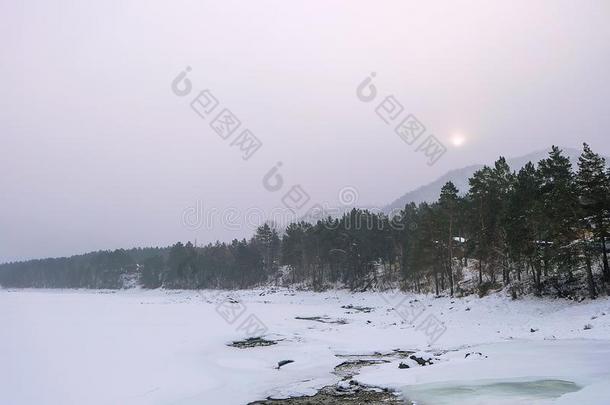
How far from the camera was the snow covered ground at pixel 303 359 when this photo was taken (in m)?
12.3

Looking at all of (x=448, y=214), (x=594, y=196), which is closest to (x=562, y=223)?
(x=594, y=196)

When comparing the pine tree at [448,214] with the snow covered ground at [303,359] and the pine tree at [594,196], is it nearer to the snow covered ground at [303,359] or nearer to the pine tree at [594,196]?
the snow covered ground at [303,359]

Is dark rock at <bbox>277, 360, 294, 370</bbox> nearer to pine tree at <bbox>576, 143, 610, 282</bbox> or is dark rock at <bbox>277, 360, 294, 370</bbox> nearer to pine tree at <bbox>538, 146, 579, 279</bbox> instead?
pine tree at <bbox>538, 146, 579, 279</bbox>

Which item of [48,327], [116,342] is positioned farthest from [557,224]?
[48,327]

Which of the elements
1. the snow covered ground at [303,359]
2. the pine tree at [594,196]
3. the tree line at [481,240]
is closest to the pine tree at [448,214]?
the tree line at [481,240]

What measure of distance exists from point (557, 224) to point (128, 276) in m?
157

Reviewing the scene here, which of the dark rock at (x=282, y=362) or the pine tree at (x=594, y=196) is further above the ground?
the pine tree at (x=594, y=196)

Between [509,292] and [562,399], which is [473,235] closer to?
[509,292]

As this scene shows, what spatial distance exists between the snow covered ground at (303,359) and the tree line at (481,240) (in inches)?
169

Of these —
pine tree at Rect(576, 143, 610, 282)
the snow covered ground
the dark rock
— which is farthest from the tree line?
the dark rock

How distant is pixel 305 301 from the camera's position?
66875 millimetres

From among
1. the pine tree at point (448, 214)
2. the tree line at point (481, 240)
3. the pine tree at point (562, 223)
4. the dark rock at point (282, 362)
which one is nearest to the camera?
the dark rock at point (282, 362)

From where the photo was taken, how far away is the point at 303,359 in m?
19.8

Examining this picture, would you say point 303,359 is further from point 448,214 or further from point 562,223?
point 448,214
